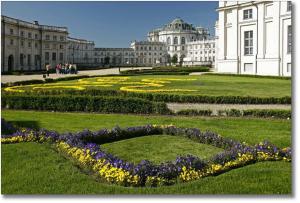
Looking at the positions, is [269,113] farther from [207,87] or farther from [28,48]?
[28,48]

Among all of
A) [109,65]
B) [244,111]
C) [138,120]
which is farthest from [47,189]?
[109,65]

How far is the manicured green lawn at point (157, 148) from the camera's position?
8.45m

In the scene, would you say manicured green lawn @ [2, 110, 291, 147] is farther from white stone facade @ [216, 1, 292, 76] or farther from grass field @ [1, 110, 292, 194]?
white stone facade @ [216, 1, 292, 76]

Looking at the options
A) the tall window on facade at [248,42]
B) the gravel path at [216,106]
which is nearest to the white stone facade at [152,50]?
the tall window on facade at [248,42]

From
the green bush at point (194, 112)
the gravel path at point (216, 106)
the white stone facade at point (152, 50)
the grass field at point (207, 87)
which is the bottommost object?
the green bush at point (194, 112)

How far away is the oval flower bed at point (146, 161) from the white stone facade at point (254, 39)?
1010 inches

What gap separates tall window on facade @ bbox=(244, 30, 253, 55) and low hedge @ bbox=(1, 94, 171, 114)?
26.7m

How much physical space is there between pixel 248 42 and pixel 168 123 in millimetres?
29609

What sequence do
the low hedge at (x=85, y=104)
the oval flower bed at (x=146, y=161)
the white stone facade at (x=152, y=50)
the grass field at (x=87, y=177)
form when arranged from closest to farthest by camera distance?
the grass field at (x=87, y=177) → the oval flower bed at (x=146, y=161) → the low hedge at (x=85, y=104) → the white stone facade at (x=152, y=50)

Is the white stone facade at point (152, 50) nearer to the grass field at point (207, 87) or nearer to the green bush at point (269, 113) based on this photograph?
the grass field at point (207, 87)

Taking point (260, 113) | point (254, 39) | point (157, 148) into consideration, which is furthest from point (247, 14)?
point (157, 148)

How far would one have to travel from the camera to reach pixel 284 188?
6578 mm

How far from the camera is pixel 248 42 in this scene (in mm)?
39750

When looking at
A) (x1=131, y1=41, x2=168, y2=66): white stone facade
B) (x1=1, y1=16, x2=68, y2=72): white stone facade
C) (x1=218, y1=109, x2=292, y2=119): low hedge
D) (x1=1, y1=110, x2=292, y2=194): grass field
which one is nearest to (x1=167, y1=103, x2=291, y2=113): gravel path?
(x1=218, y1=109, x2=292, y2=119): low hedge
